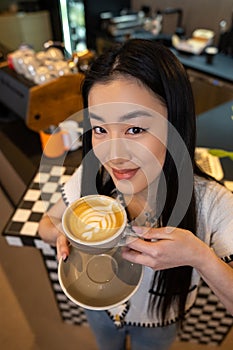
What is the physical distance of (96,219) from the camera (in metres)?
0.70

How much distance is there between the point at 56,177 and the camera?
1.42 metres

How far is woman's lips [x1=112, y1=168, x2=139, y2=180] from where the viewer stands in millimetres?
771

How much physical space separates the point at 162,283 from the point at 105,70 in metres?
0.65

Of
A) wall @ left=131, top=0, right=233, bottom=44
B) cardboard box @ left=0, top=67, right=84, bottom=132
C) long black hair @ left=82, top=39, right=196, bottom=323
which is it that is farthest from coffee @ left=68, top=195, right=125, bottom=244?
wall @ left=131, top=0, right=233, bottom=44

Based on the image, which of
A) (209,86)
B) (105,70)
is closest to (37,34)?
(209,86)

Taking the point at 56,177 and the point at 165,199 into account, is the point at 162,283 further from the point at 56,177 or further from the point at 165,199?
the point at 56,177

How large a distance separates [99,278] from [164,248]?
22 centimetres

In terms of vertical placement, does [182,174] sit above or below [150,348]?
above

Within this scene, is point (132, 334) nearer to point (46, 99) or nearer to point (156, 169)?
point (156, 169)

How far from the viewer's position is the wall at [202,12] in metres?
3.13

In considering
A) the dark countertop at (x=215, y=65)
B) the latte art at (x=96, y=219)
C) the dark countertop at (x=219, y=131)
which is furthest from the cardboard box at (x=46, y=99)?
the dark countertop at (x=215, y=65)

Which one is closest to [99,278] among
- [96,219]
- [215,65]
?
[96,219]

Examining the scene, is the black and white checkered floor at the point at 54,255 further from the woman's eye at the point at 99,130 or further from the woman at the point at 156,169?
the woman's eye at the point at 99,130

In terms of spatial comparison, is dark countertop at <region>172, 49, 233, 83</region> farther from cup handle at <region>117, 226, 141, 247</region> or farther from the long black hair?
cup handle at <region>117, 226, 141, 247</region>
